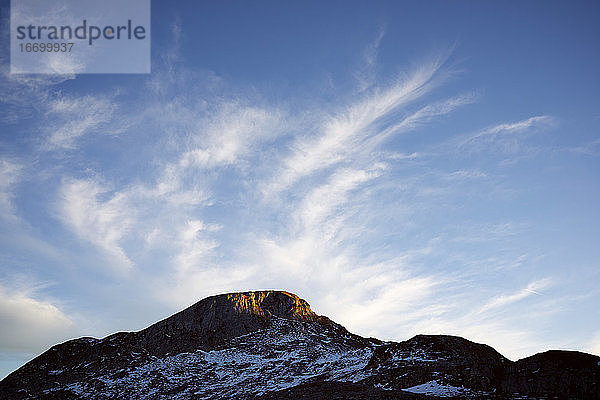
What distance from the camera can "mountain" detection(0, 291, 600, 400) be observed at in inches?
2068

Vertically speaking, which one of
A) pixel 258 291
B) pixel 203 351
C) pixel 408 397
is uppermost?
pixel 258 291

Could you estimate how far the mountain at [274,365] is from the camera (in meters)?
52.5

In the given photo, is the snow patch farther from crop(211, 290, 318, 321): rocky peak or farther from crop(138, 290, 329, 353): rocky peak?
crop(211, 290, 318, 321): rocky peak

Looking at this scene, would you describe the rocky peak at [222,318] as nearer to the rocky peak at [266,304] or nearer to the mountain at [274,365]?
the rocky peak at [266,304]

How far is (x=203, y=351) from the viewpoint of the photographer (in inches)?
3809

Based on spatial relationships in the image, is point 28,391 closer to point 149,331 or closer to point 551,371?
point 149,331

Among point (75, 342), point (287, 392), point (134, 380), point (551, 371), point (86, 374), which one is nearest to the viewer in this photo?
point (551, 371)

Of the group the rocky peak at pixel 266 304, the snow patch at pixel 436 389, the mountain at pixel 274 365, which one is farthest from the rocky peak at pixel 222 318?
the snow patch at pixel 436 389

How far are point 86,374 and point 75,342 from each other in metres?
21.4

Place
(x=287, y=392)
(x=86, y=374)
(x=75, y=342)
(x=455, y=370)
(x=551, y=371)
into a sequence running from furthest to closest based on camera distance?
(x=75, y=342)
(x=86, y=374)
(x=287, y=392)
(x=455, y=370)
(x=551, y=371)

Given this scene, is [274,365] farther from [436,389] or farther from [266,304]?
[436,389]

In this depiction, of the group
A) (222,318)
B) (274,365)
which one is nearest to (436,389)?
(274,365)

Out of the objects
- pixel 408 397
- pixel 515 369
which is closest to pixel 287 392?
pixel 408 397

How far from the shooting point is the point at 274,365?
83.1 m
